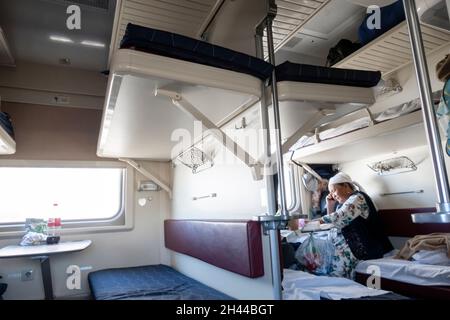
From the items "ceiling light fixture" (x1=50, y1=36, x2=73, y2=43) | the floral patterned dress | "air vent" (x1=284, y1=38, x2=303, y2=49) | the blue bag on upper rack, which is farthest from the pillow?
"ceiling light fixture" (x1=50, y1=36, x2=73, y2=43)

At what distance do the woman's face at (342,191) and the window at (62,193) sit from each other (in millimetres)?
2813

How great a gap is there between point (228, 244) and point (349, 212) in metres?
1.02

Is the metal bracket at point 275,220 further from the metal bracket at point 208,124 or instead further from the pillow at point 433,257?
the pillow at point 433,257

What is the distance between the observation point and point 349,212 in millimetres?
2332

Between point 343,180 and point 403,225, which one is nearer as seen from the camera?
point 403,225

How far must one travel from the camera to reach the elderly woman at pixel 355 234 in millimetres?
2342

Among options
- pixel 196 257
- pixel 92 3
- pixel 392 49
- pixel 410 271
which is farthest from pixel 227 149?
pixel 92 3

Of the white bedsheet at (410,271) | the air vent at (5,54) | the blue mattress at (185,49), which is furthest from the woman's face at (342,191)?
the air vent at (5,54)

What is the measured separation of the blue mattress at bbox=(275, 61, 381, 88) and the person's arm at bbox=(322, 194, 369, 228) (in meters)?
1.25

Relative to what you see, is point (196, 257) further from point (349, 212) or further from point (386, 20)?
point (386, 20)

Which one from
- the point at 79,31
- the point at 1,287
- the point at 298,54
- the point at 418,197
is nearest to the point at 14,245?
the point at 1,287

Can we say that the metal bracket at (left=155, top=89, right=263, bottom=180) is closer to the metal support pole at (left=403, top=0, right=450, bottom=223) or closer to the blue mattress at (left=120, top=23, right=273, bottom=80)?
the blue mattress at (left=120, top=23, right=273, bottom=80)

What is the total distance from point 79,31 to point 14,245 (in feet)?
8.21
